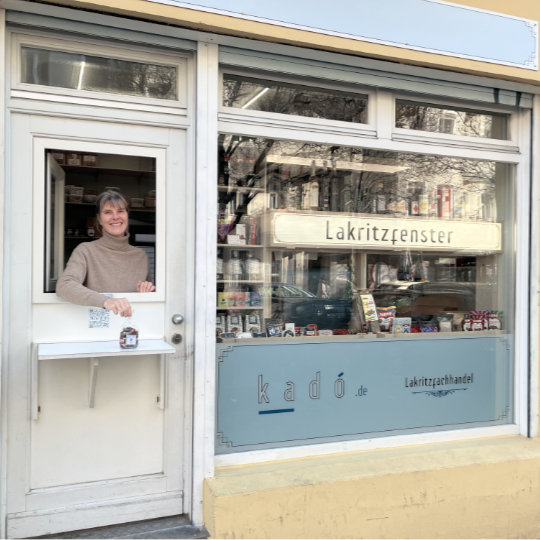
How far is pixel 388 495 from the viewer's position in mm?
2969

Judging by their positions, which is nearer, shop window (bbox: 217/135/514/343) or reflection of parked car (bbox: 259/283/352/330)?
shop window (bbox: 217/135/514/343)

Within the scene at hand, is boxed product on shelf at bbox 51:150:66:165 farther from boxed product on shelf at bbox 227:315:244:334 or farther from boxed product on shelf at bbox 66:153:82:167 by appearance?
boxed product on shelf at bbox 227:315:244:334

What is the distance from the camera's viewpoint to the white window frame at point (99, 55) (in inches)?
101

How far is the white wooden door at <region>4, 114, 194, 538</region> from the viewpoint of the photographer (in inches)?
102

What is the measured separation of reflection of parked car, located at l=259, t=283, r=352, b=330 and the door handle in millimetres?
681

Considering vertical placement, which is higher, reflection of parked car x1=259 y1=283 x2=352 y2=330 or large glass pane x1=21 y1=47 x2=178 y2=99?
large glass pane x1=21 y1=47 x2=178 y2=99

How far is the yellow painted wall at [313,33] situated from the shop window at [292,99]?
0.28 m

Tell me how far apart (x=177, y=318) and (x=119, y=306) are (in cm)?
33

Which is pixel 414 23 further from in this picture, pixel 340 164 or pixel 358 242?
pixel 358 242

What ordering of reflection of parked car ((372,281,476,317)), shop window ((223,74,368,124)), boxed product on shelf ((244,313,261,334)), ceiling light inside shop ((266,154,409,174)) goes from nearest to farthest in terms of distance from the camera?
A: shop window ((223,74,368,124)), boxed product on shelf ((244,313,261,334)), ceiling light inside shop ((266,154,409,174)), reflection of parked car ((372,281,476,317))

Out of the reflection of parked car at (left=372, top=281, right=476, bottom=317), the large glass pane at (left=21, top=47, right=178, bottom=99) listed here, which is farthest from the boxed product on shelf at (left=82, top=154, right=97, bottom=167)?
the reflection of parked car at (left=372, top=281, right=476, bottom=317)

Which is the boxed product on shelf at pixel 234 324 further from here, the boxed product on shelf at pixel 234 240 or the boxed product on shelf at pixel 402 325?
the boxed product on shelf at pixel 402 325

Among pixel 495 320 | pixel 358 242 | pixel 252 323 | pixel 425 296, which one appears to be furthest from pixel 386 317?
pixel 252 323

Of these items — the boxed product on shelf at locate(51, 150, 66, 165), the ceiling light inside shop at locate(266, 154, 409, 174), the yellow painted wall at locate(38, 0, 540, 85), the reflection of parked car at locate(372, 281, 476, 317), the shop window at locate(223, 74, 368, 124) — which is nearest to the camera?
the yellow painted wall at locate(38, 0, 540, 85)
